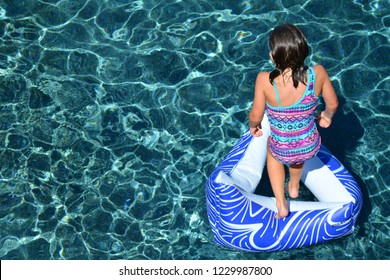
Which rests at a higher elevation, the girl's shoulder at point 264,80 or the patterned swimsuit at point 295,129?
the girl's shoulder at point 264,80

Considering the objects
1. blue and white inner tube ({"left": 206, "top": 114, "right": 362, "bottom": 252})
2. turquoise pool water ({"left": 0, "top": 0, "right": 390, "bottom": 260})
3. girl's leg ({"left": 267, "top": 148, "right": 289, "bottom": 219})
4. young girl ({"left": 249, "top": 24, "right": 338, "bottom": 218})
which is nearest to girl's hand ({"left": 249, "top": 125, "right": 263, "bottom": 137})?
young girl ({"left": 249, "top": 24, "right": 338, "bottom": 218})

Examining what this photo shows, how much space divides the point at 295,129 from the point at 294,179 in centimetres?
95

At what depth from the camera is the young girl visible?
14.8ft

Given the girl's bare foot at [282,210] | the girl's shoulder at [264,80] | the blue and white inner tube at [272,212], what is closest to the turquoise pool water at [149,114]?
the blue and white inner tube at [272,212]

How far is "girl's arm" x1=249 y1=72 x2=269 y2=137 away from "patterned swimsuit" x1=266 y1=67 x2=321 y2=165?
62 mm

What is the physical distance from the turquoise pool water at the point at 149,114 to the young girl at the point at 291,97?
1.25 m

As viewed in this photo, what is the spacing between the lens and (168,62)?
7242 mm

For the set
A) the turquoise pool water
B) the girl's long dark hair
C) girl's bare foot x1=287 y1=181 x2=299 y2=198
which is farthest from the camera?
the turquoise pool water

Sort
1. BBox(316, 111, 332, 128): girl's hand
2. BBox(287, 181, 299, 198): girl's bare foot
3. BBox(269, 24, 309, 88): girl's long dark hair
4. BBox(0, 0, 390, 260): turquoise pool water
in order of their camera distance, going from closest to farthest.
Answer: BBox(269, 24, 309, 88): girl's long dark hair → BBox(316, 111, 332, 128): girl's hand → BBox(287, 181, 299, 198): girl's bare foot → BBox(0, 0, 390, 260): turquoise pool water

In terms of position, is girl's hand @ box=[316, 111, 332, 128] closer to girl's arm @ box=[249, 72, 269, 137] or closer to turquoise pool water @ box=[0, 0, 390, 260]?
girl's arm @ box=[249, 72, 269, 137]

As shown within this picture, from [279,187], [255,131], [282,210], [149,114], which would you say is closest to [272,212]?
[282,210]

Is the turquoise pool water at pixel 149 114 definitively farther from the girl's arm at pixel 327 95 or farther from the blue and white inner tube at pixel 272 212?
the girl's arm at pixel 327 95

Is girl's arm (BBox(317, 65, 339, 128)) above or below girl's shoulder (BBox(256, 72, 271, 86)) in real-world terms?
below

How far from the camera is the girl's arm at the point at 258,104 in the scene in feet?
15.6
